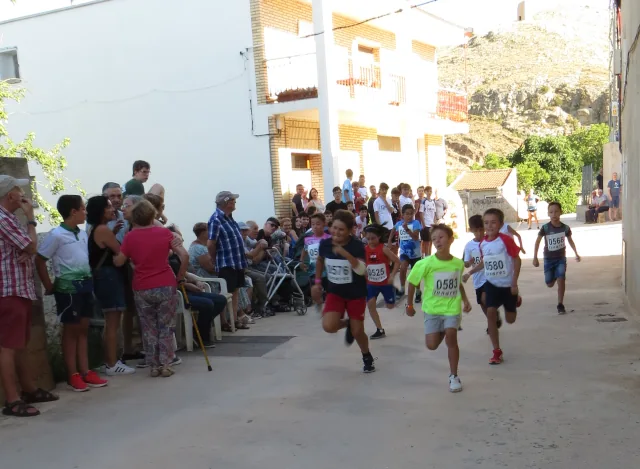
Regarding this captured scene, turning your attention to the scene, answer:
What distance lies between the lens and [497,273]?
7145 mm

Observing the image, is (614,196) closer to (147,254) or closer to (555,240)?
(555,240)

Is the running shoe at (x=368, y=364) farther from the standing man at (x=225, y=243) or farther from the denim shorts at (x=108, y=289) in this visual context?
the standing man at (x=225, y=243)

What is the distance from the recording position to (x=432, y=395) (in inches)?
235

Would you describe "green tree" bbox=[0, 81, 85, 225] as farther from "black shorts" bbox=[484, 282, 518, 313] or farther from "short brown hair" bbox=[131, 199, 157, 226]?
"black shorts" bbox=[484, 282, 518, 313]

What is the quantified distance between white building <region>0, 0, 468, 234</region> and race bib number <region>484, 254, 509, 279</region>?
Answer: 966 centimetres

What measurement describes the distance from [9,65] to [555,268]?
17464 millimetres

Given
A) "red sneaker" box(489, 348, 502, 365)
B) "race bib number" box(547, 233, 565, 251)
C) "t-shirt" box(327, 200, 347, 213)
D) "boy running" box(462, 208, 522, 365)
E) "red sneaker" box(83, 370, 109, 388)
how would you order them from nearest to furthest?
"red sneaker" box(83, 370, 109, 388)
"red sneaker" box(489, 348, 502, 365)
"boy running" box(462, 208, 522, 365)
"race bib number" box(547, 233, 565, 251)
"t-shirt" box(327, 200, 347, 213)

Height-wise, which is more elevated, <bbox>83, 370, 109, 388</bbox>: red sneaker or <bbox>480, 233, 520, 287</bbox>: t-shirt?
<bbox>480, 233, 520, 287</bbox>: t-shirt

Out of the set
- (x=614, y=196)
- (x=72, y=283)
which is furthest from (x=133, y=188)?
(x=614, y=196)

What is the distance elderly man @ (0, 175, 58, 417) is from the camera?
5.64 m

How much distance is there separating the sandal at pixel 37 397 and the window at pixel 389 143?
57.8ft

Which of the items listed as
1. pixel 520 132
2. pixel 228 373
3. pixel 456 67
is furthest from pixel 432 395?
pixel 456 67

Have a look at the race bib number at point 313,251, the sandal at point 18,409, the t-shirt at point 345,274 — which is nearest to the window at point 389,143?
the race bib number at point 313,251

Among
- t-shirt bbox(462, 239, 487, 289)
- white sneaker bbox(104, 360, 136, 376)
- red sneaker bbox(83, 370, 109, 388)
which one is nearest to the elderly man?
red sneaker bbox(83, 370, 109, 388)
